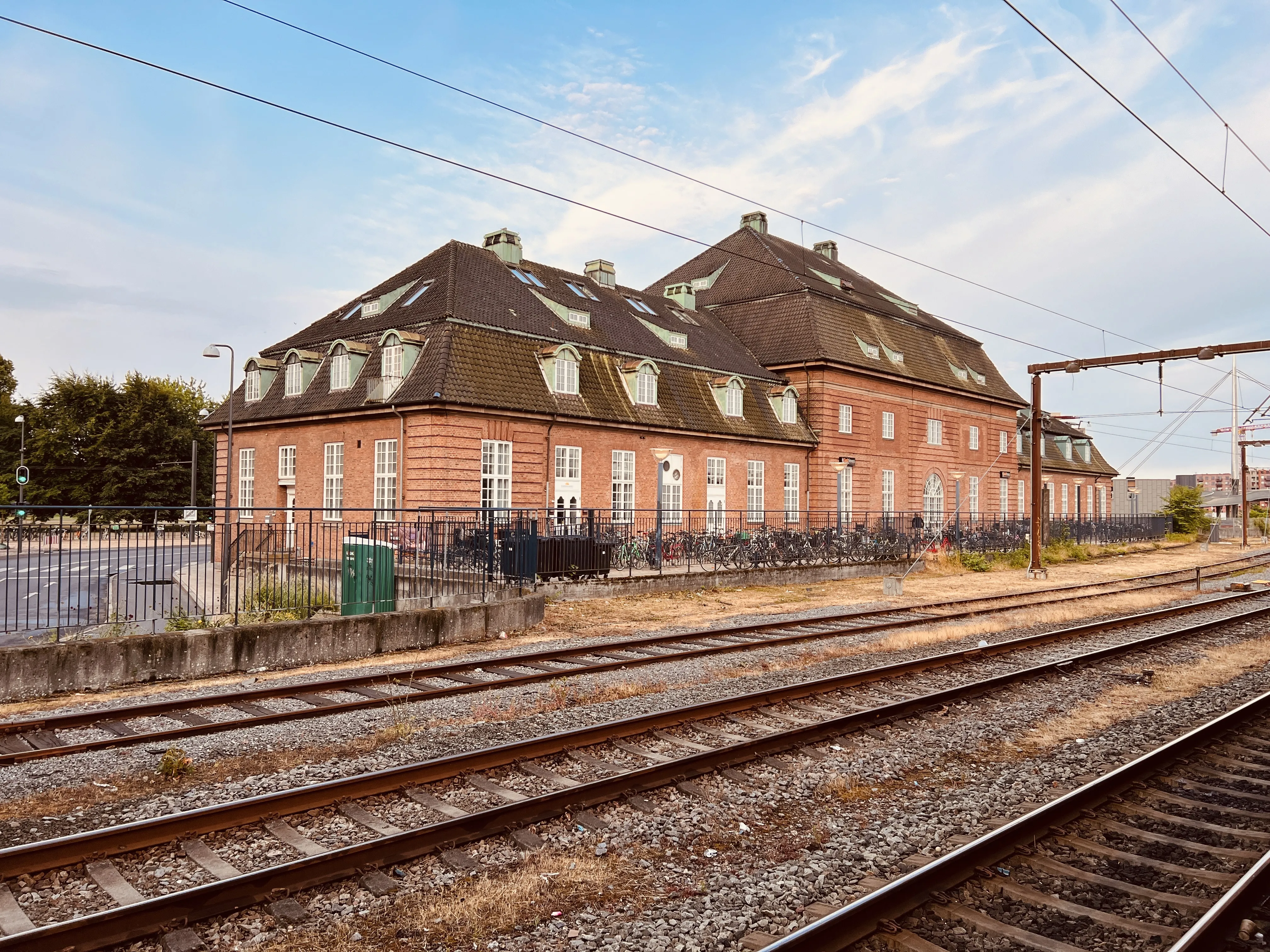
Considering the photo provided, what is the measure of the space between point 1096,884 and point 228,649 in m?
10.6

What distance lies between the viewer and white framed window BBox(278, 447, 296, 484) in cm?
3070

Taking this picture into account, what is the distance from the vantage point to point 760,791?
6.80 meters

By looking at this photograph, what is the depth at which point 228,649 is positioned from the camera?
11.7 meters

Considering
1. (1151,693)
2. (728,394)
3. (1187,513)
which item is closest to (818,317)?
(728,394)

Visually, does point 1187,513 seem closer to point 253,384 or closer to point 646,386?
point 646,386

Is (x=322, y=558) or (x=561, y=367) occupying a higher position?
(x=561, y=367)

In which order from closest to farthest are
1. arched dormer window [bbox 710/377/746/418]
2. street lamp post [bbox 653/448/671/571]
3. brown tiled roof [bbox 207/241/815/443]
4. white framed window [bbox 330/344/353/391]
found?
street lamp post [bbox 653/448/671/571], brown tiled roof [bbox 207/241/815/443], white framed window [bbox 330/344/353/391], arched dormer window [bbox 710/377/746/418]

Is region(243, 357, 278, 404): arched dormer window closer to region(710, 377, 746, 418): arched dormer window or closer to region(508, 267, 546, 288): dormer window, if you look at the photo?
region(508, 267, 546, 288): dormer window

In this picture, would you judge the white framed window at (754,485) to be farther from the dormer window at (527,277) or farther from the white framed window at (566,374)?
the dormer window at (527,277)

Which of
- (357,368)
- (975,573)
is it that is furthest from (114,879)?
(975,573)

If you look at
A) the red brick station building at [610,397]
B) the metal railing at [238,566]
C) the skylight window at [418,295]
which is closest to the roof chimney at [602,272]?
the red brick station building at [610,397]

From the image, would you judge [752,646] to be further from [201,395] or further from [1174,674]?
[201,395]

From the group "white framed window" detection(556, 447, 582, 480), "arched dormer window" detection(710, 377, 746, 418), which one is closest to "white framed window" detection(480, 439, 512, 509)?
"white framed window" detection(556, 447, 582, 480)

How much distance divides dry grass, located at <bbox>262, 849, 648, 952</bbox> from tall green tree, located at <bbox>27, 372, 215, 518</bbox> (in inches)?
2451
